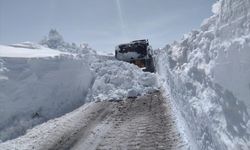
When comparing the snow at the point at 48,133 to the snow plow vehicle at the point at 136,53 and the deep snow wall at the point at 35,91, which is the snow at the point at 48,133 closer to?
the deep snow wall at the point at 35,91

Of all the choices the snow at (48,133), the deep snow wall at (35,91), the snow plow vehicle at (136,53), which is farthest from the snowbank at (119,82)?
the snow plow vehicle at (136,53)

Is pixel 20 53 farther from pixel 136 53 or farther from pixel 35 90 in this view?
pixel 136 53

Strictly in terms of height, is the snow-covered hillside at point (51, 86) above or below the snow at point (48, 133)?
above

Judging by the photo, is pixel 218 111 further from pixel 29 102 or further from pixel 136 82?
pixel 136 82

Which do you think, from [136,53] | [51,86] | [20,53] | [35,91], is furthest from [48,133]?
[136,53]

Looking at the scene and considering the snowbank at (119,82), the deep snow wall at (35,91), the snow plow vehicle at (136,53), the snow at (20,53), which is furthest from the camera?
the snow plow vehicle at (136,53)

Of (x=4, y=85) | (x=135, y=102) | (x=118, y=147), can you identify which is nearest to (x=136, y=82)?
(x=135, y=102)

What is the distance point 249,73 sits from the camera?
14.8ft

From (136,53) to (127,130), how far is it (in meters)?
17.3

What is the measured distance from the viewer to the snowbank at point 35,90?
10.2 metres

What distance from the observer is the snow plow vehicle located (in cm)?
2425

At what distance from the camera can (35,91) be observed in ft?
39.9

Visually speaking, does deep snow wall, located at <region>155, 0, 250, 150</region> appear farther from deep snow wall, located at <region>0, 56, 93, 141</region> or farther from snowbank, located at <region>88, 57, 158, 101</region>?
snowbank, located at <region>88, 57, 158, 101</region>

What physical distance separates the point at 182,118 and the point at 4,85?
7054 millimetres
